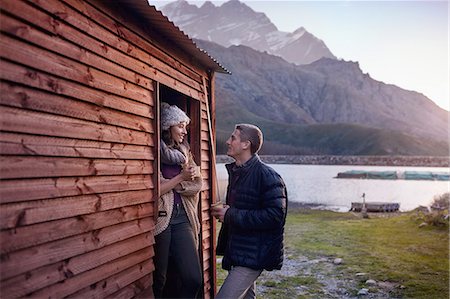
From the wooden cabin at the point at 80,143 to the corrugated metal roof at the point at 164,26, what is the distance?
0.06 ft

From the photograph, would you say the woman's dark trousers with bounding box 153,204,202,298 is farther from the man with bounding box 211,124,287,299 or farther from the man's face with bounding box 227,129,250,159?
Result: the man's face with bounding box 227,129,250,159

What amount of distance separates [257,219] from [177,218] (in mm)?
1183

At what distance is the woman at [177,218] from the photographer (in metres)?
4.27

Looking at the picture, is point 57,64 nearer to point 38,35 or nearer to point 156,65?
point 38,35

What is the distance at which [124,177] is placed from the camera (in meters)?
3.96

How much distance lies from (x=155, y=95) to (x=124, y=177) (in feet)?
3.45

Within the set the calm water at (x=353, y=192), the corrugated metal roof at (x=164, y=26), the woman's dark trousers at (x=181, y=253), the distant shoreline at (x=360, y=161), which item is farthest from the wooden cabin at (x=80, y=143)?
the distant shoreline at (x=360, y=161)

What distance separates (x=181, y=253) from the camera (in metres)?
4.28

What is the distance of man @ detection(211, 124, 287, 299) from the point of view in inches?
139

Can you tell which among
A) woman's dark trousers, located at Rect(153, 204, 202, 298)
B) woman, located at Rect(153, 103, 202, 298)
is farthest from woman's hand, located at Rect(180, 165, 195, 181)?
woman's dark trousers, located at Rect(153, 204, 202, 298)

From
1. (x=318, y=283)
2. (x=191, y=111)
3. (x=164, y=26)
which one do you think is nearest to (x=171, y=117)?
(x=164, y=26)

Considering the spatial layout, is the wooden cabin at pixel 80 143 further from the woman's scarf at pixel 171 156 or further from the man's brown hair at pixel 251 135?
the man's brown hair at pixel 251 135

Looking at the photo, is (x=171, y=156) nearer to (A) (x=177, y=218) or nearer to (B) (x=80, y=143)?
(A) (x=177, y=218)

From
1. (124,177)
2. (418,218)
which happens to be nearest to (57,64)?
(124,177)
